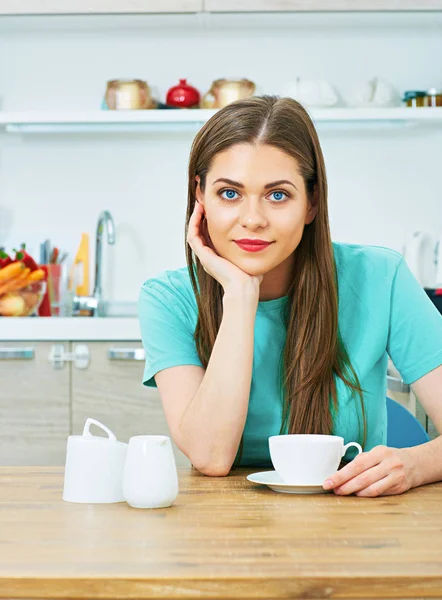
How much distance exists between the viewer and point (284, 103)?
1480 mm

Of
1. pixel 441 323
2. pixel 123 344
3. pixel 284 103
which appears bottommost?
pixel 123 344

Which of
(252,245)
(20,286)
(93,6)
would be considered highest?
(93,6)

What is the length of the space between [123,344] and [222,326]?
169 cm

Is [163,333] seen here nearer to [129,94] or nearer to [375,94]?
[129,94]

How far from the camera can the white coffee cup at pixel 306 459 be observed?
1145 mm

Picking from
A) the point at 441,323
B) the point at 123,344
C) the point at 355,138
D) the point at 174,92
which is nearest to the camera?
the point at 441,323

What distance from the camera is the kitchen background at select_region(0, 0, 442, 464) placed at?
11.8ft

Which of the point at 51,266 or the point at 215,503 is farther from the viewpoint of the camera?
the point at 51,266

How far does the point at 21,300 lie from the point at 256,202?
193 centimetres

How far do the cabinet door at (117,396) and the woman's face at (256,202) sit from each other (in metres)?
1.62

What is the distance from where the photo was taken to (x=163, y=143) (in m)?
3.62

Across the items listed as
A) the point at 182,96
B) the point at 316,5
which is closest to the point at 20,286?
the point at 182,96

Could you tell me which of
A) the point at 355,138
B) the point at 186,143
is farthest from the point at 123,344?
the point at 355,138

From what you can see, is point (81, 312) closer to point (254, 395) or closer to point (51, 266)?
point (51, 266)
